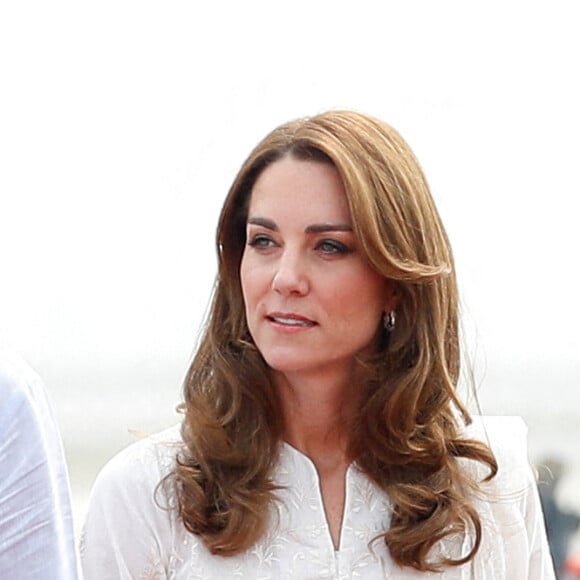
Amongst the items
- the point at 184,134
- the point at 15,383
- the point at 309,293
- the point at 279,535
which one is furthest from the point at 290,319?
the point at 184,134

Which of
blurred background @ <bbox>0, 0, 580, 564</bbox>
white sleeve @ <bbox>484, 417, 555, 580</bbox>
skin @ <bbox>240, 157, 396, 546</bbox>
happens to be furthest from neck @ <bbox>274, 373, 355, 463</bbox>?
blurred background @ <bbox>0, 0, 580, 564</bbox>

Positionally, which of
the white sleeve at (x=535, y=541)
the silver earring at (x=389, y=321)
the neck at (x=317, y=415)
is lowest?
the white sleeve at (x=535, y=541)

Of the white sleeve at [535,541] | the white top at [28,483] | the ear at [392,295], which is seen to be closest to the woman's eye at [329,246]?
the ear at [392,295]

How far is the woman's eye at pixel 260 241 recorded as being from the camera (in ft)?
5.56

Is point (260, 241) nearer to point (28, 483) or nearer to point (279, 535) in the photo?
point (279, 535)

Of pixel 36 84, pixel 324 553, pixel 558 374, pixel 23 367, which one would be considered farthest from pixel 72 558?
pixel 558 374

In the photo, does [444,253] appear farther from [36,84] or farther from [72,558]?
[36,84]

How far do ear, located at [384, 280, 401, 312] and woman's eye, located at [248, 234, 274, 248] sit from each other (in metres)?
0.18

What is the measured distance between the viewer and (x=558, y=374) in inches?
142

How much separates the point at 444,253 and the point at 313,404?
269 millimetres

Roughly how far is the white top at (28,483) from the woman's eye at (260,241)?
72cm

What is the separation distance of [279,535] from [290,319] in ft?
0.95

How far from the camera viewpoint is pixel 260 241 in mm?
1698

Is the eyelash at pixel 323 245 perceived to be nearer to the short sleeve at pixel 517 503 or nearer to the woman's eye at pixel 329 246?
the woman's eye at pixel 329 246
